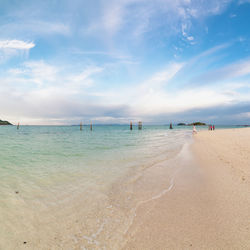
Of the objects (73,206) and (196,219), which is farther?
(73,206)

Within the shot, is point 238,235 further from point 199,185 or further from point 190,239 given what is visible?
point 199,185

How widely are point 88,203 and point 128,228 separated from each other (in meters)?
1.41

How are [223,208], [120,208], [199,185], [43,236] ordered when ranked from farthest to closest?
[199,185], [120,208], [223,208], [43,236]

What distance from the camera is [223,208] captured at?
3207 millimetres

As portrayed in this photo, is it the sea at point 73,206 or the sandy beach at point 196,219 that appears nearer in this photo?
the sandy beach at point 196,219

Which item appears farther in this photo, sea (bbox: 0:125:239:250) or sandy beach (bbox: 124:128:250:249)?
sea (bbox: 0:125:239:250)

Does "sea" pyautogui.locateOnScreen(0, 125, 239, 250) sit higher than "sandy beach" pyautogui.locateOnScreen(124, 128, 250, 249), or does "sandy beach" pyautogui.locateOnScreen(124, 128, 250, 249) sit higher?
"sandy beach" pyautogui.locateOnScreen(124, 128, 250, 249)

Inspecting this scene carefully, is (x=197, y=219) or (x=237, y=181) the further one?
(x=237, y=181)

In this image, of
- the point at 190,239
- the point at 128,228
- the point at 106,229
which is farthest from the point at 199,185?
the point at 106,229

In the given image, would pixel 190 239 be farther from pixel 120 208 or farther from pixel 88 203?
pixel 88 203

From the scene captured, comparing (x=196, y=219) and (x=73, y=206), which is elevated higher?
(x=196, y=219)

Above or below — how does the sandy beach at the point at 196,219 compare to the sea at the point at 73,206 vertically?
above

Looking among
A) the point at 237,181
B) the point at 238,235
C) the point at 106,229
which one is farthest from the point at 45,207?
the point at 237,181

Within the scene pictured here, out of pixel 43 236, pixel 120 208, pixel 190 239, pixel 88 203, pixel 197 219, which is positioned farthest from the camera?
pixel 88 203
